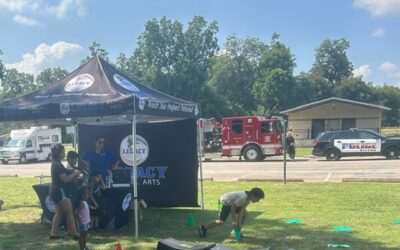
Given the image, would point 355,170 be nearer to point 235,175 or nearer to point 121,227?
point 235,175

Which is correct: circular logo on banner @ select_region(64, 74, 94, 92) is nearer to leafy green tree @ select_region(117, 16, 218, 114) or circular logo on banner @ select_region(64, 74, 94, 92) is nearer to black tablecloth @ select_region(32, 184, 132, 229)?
black tablecloth @ select_region(32, 184, 132, 229)

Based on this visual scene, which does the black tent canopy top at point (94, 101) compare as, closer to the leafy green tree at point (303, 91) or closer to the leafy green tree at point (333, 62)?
the leafy green tree at point (303, 91)

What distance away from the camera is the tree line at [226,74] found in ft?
215

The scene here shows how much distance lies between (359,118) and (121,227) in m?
37.8

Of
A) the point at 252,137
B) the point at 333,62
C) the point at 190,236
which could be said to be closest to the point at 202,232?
the point at 190,236

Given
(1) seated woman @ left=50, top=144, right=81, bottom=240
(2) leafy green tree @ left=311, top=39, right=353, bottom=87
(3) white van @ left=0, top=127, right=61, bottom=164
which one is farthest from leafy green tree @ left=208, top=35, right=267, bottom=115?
(1) seated woman @ left=50, top=144, right=81, bottom=240

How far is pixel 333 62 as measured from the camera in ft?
321

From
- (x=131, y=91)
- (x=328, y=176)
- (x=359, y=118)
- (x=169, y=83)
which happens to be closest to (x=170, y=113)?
(x=131, y=91)

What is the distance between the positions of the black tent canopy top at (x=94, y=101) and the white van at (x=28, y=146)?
27118 mm

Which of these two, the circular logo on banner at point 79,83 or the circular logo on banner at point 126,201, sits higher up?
the circular logo on banner at point 79,83

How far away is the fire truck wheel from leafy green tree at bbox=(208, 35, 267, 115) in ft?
142

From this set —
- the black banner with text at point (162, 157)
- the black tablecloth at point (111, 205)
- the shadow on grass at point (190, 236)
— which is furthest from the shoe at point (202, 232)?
the black banner with text at point (162, 157)

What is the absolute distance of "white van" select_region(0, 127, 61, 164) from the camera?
35031mm

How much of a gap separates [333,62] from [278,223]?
305 feet
